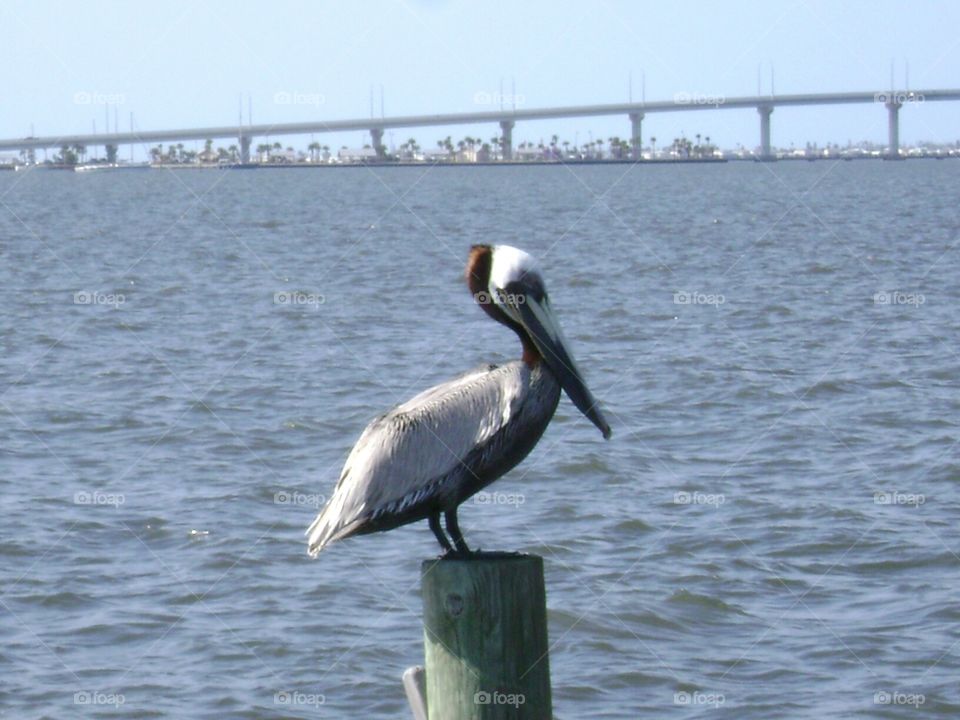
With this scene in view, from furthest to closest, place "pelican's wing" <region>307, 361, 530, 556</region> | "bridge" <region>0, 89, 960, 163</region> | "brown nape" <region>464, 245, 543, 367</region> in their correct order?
"bridge" <region>0, 89, 960, 163</region>, "brown nape" <region>464, 245, 543, 367</region>, "pelican's wing" <region>307, 361, 530, 556</region>

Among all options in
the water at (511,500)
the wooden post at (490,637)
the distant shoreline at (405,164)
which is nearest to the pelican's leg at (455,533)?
the wooden post at (490,637)

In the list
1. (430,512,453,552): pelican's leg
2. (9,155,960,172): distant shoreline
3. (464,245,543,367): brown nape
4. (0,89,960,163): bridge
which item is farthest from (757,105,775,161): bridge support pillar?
(430,512,453,552): pelican's leg

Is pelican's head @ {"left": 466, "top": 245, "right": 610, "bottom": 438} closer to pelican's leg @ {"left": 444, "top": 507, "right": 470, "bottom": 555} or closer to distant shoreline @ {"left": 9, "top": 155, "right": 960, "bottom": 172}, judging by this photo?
pelican's leg @ {"left": 444, "top": 507, "right": 470, "bottom": 555}

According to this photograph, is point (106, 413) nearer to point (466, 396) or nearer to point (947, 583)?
point (947, 583)

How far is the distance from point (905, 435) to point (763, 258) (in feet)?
56.2

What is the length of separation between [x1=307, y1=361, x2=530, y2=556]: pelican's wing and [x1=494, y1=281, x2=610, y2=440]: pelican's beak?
0.10 metres

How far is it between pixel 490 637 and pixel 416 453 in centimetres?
68

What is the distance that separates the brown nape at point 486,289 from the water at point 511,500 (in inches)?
115

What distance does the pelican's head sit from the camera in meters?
4.80

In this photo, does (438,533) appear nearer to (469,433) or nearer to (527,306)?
(469,433)

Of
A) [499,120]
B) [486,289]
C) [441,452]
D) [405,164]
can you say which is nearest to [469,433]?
[441,452]

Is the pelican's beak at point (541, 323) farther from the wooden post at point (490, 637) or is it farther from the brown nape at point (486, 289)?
the wooden post at point (490, 637)

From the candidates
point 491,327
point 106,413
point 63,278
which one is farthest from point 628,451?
point 63,278

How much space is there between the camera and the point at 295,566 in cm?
931
